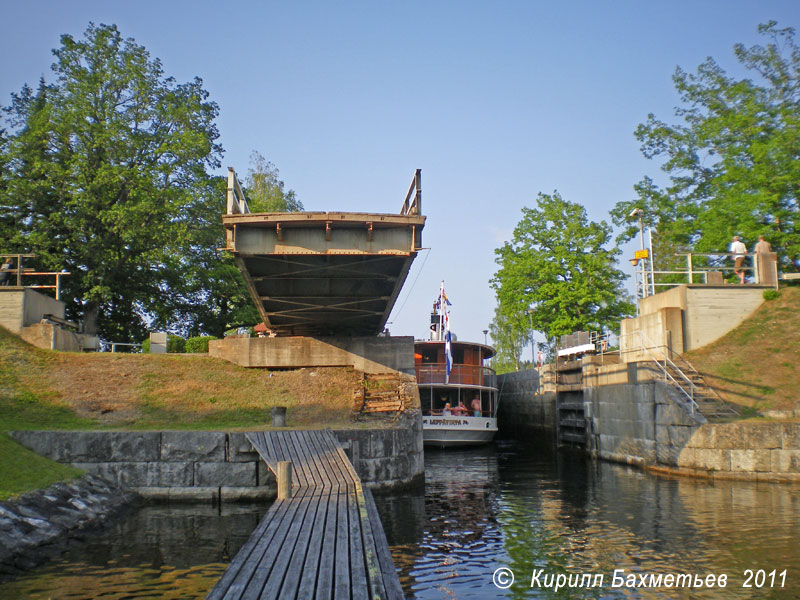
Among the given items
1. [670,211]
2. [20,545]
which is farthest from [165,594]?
[670,211]

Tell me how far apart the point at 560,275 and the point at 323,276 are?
27.9 m

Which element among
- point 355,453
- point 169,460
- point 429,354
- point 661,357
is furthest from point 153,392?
point 661,357

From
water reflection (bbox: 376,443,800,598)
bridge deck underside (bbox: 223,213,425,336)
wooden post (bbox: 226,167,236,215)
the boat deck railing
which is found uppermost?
wooden post (bbox: 226,167,236,215)

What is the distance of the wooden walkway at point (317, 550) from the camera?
282 inches

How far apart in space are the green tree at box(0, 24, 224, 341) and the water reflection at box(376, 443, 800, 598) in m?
22.2

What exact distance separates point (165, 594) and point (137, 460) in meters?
8.02

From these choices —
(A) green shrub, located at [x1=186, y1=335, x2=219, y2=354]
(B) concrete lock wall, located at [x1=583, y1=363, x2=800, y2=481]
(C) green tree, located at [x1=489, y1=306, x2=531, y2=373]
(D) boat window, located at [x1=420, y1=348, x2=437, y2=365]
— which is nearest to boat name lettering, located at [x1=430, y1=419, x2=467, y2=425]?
(D) boat window, located at [x1=420, y1=348, x2=437, y2=365]

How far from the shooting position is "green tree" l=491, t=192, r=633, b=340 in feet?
143

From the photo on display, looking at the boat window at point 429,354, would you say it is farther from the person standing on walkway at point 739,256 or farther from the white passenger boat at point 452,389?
the person standing on walkway at point 739,256

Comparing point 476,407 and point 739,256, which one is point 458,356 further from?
point 739,256

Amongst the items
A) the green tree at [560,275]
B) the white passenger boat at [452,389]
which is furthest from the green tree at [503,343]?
the white passenger boat at [452,389]

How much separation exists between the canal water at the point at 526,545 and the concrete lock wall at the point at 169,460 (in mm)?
792

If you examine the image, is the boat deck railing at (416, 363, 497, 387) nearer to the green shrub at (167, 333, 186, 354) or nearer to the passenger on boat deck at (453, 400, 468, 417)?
the passenger on boat deck at (453, 400, 468, 417)

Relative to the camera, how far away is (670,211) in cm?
3841
